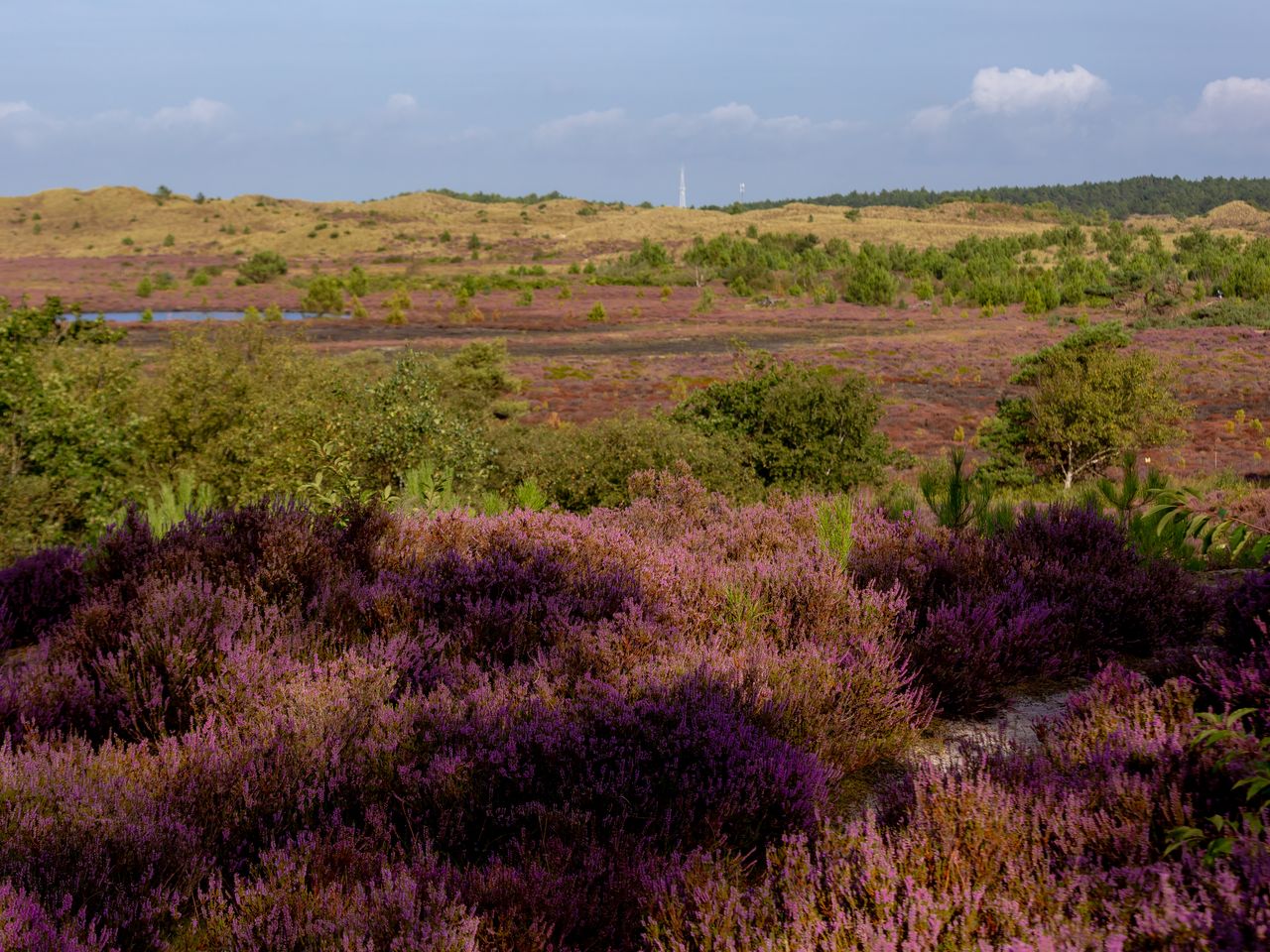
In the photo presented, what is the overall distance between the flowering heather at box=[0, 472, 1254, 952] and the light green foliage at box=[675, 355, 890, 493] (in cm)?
1055

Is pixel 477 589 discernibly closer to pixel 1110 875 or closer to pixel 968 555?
pixel 968 555

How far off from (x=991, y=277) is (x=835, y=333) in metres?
28.7

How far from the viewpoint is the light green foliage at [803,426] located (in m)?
16.4

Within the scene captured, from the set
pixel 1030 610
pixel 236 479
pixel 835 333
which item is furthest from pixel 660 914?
pixel 835 333

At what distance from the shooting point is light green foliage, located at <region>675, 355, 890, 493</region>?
53.8 feet

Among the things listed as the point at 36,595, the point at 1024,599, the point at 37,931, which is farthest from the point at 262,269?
the point at 37,931

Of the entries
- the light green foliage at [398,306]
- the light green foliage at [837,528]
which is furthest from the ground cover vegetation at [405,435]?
the light green foliage at [398,306]

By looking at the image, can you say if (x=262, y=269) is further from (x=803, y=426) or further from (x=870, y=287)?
(x=803, y=426)

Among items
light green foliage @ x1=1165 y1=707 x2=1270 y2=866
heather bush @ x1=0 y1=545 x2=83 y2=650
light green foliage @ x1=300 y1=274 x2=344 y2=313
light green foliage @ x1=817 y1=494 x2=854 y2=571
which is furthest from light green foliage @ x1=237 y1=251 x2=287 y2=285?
light green foliage @ x1=1165 y1=707 x2=1270 y2=866

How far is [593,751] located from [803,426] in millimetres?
13848

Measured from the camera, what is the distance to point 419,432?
1194cm

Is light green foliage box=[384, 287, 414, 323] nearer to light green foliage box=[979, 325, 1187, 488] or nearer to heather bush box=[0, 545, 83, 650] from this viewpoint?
light green foliage box=[979, 325, 1187, 488]

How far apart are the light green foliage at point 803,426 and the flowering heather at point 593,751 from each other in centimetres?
1055

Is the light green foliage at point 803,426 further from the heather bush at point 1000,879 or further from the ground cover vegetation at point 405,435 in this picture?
the heather bush at point 1000,879
